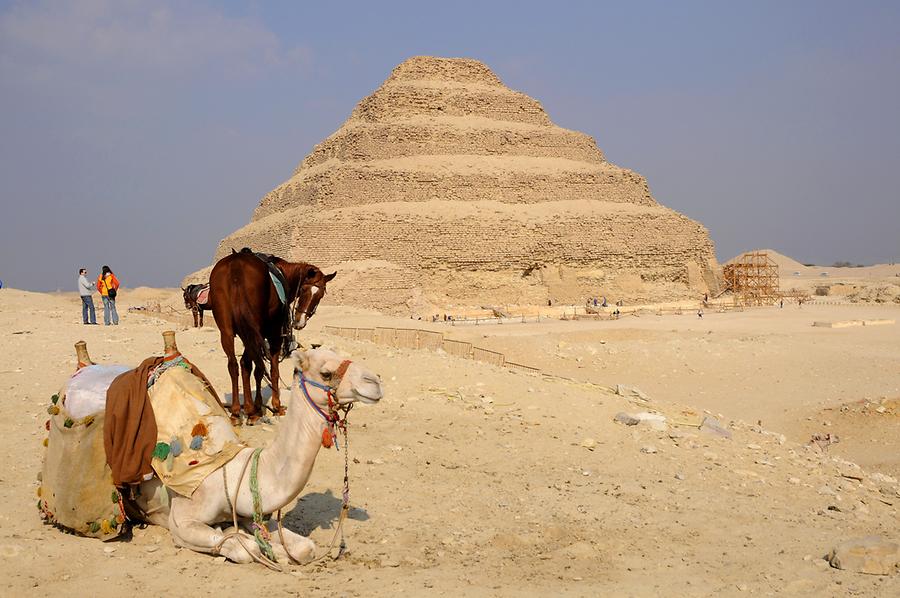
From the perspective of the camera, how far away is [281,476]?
15.2 ft

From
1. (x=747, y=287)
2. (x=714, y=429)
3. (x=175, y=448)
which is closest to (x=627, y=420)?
(x=714, y=429)

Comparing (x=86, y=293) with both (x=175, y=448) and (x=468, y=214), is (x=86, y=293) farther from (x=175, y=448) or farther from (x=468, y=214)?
(x=468, y=214)

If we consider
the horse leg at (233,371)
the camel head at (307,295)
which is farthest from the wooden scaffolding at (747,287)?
the horse leg at (233,371)

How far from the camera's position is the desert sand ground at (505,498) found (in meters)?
4.57

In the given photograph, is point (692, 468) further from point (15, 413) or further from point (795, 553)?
point (15, 413)

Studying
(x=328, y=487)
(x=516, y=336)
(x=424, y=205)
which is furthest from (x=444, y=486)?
(x=424, y=205)

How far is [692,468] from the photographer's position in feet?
25.7

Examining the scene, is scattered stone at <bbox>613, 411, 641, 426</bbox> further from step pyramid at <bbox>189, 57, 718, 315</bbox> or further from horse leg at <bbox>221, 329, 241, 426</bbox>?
step pyramid at <bbox>189, 57, 718, 315</bbox>

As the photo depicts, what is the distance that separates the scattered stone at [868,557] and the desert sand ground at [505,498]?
0.28 feet

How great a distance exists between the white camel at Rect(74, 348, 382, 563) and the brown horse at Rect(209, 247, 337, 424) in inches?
99.9

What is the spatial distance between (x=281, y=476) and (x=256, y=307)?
9.35 ft

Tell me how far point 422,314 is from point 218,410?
31923 mm

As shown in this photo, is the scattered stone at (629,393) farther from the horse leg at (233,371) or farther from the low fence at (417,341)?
the horse leg at (233,371)

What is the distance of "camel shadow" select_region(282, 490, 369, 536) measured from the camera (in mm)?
5492
